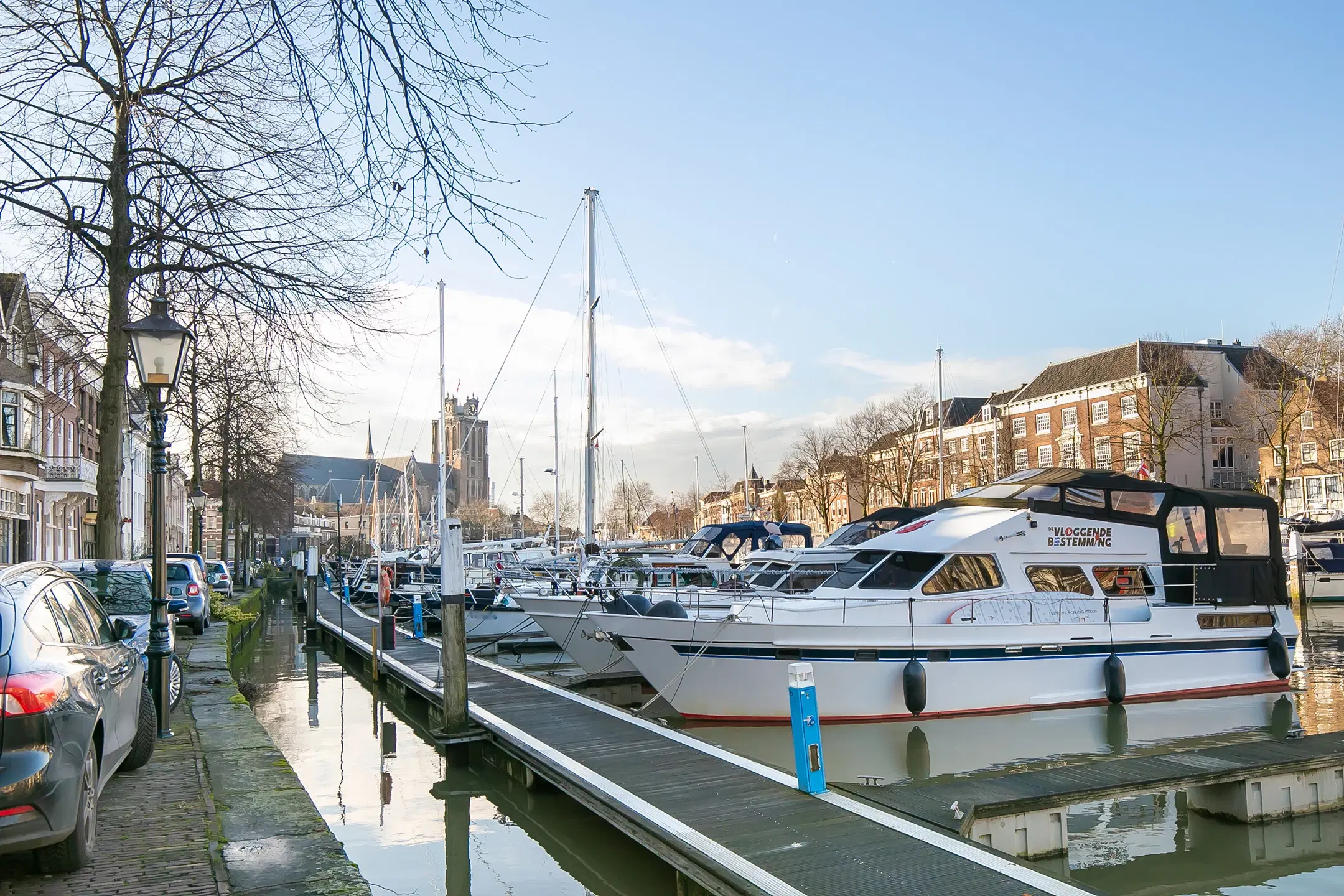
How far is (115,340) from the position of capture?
46.2 feet

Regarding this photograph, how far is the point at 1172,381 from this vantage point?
50219 mm

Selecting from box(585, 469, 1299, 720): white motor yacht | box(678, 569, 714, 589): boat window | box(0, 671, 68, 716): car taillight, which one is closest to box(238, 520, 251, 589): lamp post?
box(678, 569, 714, 589): boat window

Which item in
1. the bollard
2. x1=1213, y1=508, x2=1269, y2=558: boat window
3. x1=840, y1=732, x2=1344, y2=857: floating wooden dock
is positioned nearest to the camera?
the bollard

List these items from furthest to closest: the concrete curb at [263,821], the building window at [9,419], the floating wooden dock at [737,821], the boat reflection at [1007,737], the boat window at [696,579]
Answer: the building window at [9,419] < the boat window at [696,579] < the boat reflection at [1007,737] < the floating wooden dock at [737,821] < the concrete curb at [263,821]

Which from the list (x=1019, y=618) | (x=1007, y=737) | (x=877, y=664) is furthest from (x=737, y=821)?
(x=1019, y=618)

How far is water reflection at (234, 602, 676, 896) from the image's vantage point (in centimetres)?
912

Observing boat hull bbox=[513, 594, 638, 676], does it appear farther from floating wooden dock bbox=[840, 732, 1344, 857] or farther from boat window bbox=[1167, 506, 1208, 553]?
boat window bbox=[1167, 506, 1208, 553]

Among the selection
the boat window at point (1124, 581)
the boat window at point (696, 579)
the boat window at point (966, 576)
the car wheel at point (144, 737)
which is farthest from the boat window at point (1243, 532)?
the car wheel at point (144, 737)

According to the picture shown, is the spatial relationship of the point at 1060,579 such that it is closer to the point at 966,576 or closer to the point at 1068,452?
the point at 966,576

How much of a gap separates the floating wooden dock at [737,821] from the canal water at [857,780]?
67 cm

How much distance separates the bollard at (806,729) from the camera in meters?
8.26

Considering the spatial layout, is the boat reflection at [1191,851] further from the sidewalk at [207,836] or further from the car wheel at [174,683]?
the car wheel at [174,683]

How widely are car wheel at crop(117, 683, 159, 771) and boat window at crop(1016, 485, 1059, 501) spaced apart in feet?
45.0

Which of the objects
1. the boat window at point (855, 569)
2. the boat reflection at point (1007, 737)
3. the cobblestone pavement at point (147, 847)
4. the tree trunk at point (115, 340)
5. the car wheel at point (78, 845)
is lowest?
the boat reflection at point (1007, 737)
